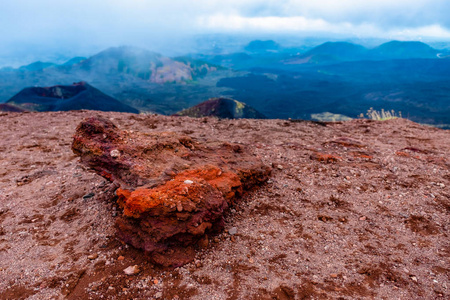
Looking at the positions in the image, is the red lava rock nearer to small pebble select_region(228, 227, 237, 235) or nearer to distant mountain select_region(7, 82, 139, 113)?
small pebble select_region(228, 227, 237, 235)

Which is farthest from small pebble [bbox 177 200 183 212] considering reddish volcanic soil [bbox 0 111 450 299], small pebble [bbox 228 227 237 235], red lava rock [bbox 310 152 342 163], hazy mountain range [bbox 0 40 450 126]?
hazy mountain range [bbox 0 40 450 126]

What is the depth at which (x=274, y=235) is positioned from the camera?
12.3 feet

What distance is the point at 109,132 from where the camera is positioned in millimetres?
4273

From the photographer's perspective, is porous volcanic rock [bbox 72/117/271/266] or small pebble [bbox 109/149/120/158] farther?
small pebble [bbox 109/149/120/158]

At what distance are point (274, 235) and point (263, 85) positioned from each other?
135475 mm

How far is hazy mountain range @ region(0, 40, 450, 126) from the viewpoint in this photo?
8162cm

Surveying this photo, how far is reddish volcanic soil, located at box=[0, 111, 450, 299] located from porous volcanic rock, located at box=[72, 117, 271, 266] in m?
0.26

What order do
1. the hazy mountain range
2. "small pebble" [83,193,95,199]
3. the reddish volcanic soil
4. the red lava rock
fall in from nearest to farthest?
the reddish volcanic soil < "small pebble" [83,193,95,199] < the red lava rock < the hazy mountain range

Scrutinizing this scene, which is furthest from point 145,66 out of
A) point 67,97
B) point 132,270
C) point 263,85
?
point 132,270

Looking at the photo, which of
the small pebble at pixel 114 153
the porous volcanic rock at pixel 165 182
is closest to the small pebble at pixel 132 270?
the porous volcanic rock at pixel 165 182

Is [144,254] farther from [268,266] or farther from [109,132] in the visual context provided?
[109,132]

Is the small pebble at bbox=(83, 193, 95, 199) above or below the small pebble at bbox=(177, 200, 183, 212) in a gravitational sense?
below

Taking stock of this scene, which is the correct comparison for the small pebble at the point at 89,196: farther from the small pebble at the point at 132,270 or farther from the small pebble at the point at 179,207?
the small pebble at the point at 179,207

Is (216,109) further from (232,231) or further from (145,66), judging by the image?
(145,66)
